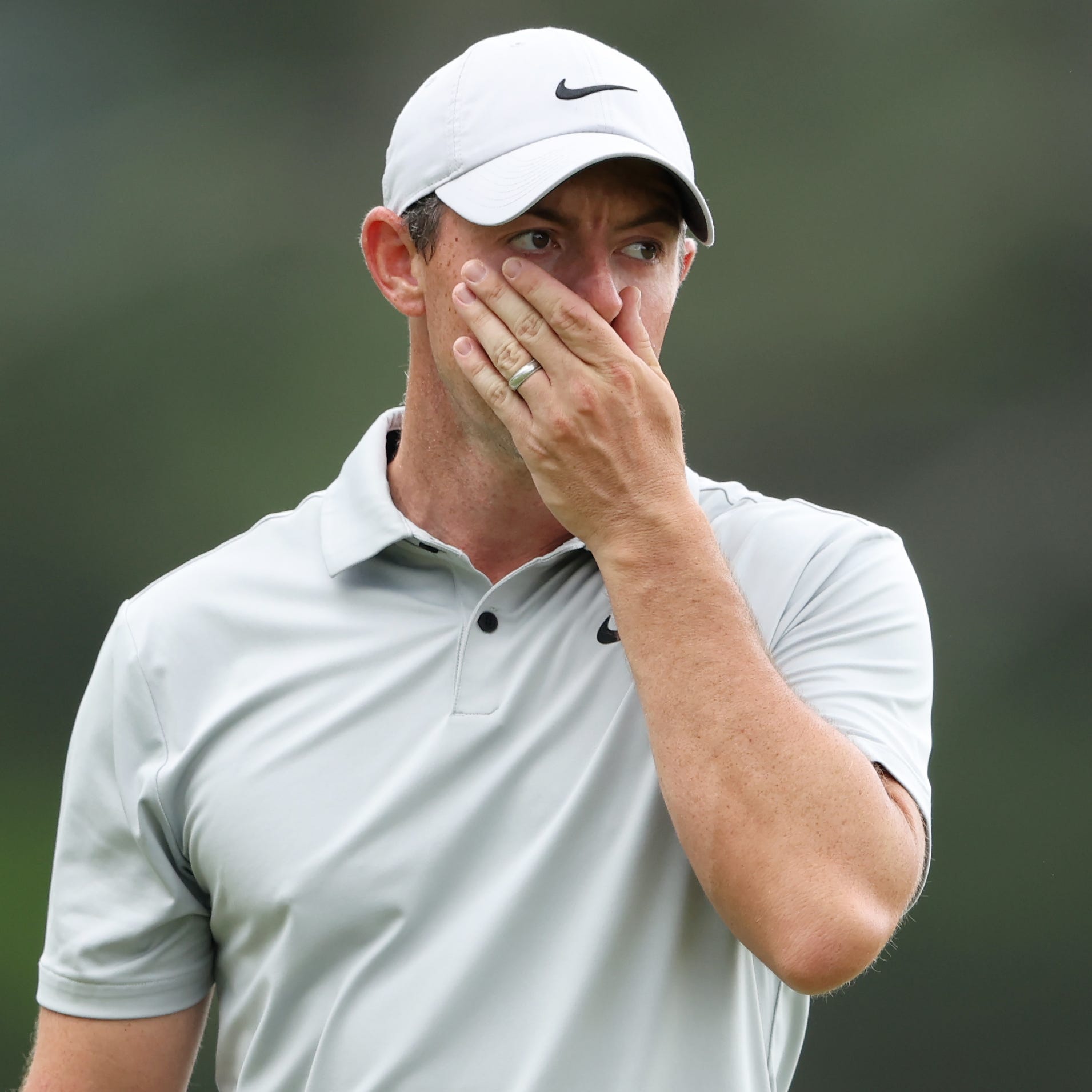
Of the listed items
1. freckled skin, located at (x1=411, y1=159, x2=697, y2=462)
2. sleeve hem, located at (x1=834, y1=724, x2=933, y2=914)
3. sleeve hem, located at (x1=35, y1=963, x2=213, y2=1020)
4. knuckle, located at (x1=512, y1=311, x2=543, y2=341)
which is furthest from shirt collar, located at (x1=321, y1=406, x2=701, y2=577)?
sleeve hem, located at (x1=35, y1=963, x2=213, y2=1020)

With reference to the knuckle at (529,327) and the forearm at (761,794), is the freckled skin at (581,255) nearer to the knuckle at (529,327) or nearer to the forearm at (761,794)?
the knuckle at (529,327)

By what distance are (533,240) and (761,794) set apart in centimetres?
65

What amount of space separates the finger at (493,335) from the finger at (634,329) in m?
0.10

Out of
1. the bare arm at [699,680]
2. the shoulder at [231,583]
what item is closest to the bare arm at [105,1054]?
the shoulder at [231,583]

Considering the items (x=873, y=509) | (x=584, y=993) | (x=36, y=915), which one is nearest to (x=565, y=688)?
(x=584, y=993)

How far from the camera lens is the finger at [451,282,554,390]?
4.89 ft

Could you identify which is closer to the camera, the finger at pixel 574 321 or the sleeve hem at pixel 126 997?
the finger at pixel 574 321

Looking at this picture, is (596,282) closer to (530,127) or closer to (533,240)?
(533,240)

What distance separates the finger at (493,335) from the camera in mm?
1490

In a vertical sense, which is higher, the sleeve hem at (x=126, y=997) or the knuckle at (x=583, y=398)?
the knuckle at (x=583, y=398)

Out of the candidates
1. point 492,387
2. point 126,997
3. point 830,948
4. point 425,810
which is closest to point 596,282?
point 492,387

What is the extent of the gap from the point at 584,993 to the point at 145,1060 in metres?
0.56

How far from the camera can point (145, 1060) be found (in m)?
1.62

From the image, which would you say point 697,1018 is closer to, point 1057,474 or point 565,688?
point 565,688
